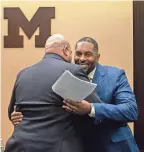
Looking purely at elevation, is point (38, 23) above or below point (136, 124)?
above

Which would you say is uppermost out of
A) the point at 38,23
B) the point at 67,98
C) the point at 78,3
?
the point at 78,3

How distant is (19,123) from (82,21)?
5.81 feet

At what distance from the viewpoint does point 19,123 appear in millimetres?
1558

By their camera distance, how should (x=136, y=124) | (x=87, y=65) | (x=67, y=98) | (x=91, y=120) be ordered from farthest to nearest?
(x=136, y=124)
(x=87, y=65)
(x=91, y=120)
(x=67, y=98)

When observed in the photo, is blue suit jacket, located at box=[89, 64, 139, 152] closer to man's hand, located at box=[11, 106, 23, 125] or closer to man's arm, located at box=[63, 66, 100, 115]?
man's arm, located at box=[63, 66, 100, 115]

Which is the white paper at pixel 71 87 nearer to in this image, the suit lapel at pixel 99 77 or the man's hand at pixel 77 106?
the man's hand at pixel 77 106

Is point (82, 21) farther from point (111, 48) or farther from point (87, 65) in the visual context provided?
point (87, 65)

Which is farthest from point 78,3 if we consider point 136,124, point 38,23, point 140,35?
point 136,124

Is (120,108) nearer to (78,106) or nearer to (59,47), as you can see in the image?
(78,106)

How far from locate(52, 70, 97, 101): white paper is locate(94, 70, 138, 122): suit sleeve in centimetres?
12

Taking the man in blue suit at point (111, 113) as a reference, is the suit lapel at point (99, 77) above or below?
above

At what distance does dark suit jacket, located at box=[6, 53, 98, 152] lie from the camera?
57.1 inches

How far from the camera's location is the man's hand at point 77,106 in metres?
1.42

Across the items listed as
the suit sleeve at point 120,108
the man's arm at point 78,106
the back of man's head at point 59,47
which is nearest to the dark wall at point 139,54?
the suit sleeve at point 120,108
